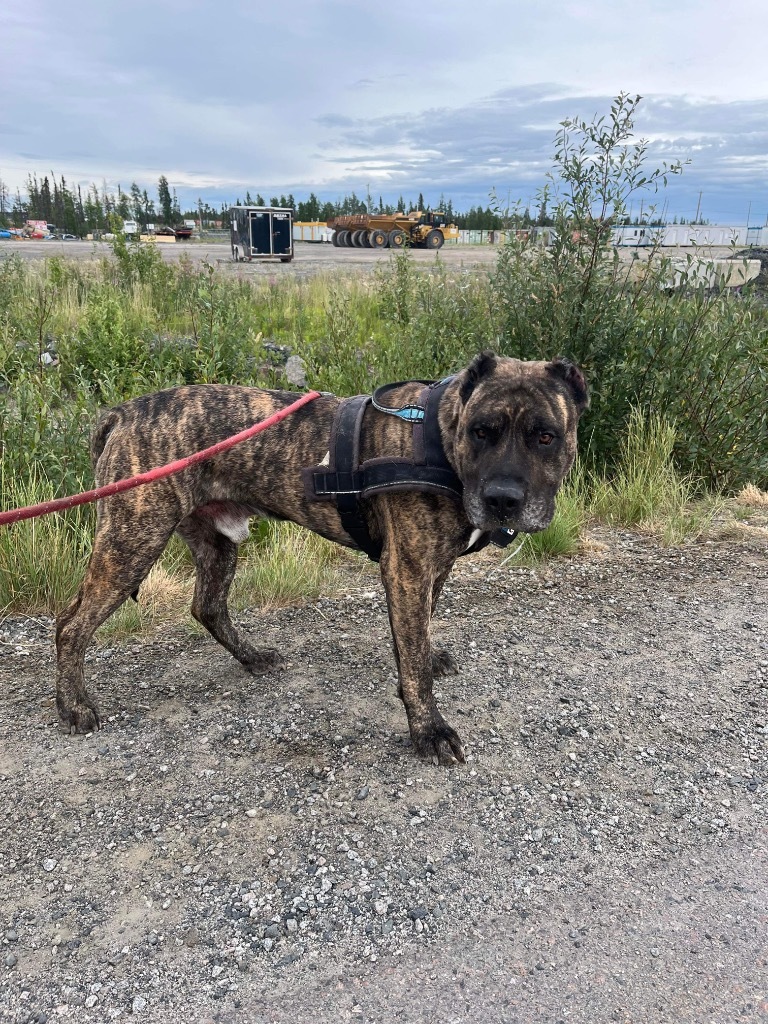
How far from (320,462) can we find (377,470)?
333 mm

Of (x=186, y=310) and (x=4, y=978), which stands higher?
(x=186, y=310)

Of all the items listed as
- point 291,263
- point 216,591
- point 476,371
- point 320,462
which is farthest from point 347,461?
point 291,263

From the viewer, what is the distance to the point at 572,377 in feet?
9.68

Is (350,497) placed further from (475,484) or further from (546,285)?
(546,285)

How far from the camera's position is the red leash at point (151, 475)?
2521mm

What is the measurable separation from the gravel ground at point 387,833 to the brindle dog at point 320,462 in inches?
13.8

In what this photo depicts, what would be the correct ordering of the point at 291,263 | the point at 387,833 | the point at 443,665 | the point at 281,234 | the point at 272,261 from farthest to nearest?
the point at 281,234
the point at 272,261
the point at 291,263
the point at 443,665
the point at 387,833

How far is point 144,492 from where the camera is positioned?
301 centimetres

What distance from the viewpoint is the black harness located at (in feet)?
9.33

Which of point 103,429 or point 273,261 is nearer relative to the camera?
point 103,429

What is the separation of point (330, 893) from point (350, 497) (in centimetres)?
151

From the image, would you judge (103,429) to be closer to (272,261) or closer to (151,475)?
(151,475)

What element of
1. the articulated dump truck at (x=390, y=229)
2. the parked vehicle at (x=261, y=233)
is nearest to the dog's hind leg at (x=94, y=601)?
the parked vehicle at (x=261, y=233)

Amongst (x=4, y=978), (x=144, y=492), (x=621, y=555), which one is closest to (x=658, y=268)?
(x=621, y=555)
